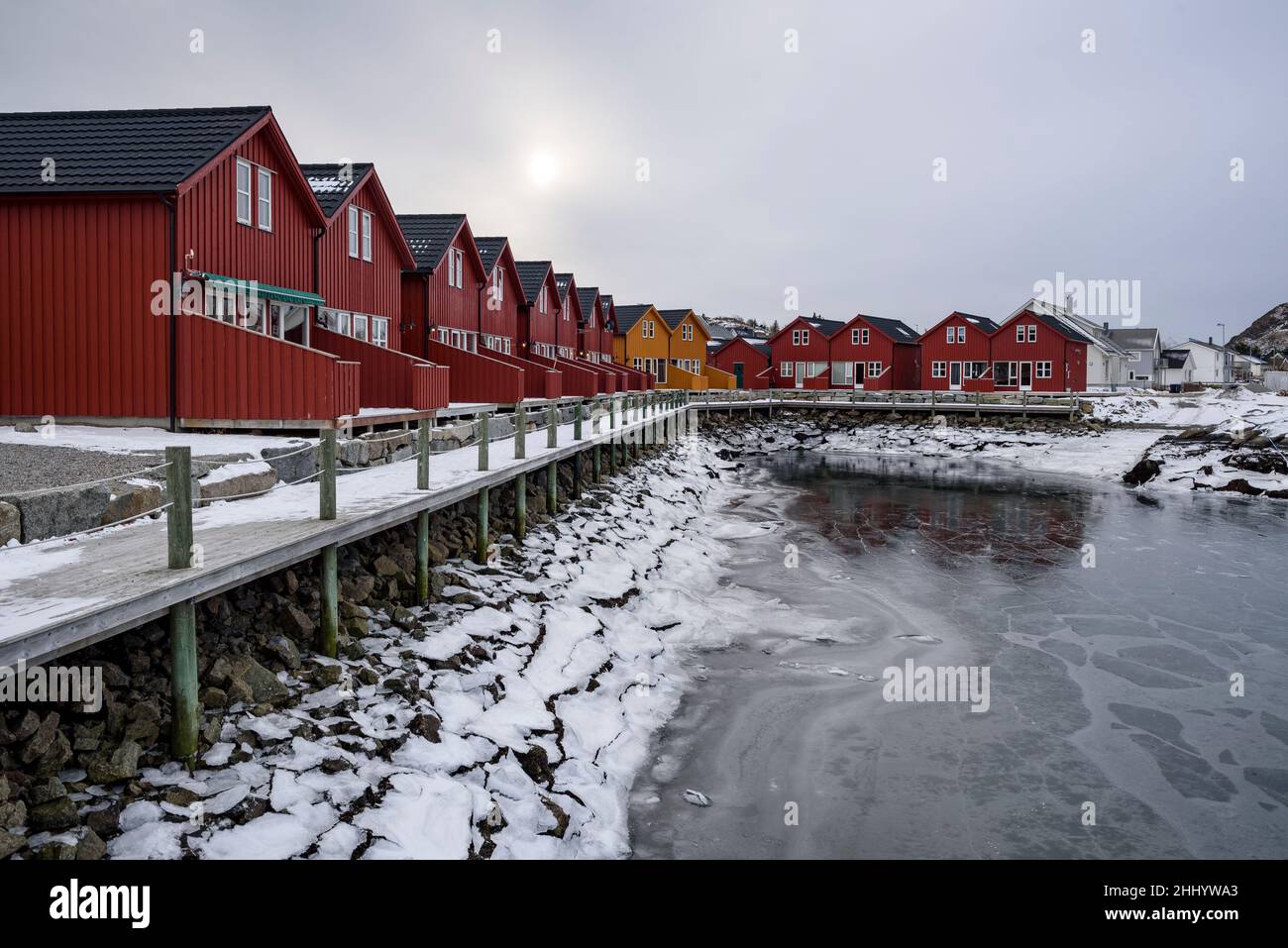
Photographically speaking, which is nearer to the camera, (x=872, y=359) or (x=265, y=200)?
(x=265, y=200)

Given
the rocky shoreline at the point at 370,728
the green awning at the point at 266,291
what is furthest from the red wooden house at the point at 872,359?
the rocky shoreline at the point at 370,728

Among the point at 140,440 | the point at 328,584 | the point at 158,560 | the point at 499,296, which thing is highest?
the point at 499,296

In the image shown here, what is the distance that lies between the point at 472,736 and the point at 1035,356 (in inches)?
2375

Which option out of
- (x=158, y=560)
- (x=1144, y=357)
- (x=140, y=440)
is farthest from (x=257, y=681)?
(x=1144, y=357)

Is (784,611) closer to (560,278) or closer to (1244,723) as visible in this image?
(1244,723)

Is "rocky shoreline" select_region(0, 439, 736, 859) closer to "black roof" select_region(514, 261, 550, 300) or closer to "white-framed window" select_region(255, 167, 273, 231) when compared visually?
"white-framed window" select_region(255, 167, 273, 231)

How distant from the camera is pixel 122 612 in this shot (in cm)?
649

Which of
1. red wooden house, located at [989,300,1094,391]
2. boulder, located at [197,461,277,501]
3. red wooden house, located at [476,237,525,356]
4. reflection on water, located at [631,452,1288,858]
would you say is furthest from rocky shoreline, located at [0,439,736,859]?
red wooden house, located at [989,300,1094,391]

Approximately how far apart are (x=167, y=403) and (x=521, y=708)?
32.3 ft

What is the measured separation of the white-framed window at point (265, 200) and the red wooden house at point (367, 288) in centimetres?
231

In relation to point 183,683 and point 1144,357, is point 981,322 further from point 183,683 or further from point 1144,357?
point 183,683

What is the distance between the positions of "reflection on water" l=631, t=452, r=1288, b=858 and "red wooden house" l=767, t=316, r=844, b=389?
46.0 m

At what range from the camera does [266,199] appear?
1889 cm
